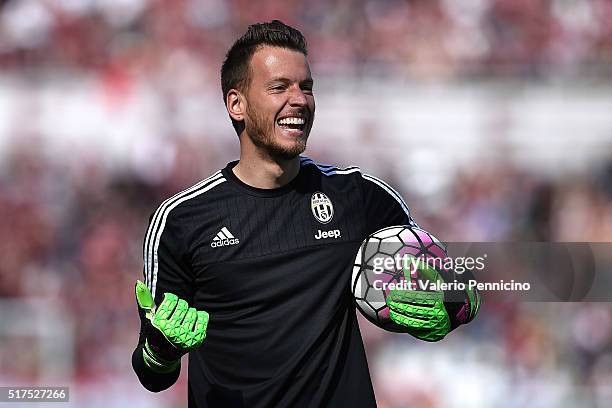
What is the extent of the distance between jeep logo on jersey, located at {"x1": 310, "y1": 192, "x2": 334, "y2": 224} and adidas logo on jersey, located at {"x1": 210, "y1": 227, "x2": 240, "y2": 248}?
0.91 feet

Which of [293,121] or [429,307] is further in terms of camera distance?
[293,121]

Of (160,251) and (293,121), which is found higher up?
(293,121)

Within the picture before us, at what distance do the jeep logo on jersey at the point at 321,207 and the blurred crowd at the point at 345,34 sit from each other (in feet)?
24.6

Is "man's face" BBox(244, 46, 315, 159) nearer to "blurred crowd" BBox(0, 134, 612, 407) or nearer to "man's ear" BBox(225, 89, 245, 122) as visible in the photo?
"man's ear" BBox(225, 89, 245, 122)

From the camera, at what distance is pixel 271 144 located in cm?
339

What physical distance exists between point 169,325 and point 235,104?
877mm

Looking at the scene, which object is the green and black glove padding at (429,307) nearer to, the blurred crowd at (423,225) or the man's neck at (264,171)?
the man's neck at (264,171)

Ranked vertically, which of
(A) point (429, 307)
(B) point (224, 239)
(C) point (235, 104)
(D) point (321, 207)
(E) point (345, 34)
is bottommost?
(A) point (429, 307)

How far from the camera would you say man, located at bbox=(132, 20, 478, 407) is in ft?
10.6

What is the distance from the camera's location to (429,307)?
10.6ft

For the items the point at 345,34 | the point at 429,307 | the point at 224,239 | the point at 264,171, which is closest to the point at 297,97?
the point at 264,171

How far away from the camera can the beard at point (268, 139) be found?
3.36m
